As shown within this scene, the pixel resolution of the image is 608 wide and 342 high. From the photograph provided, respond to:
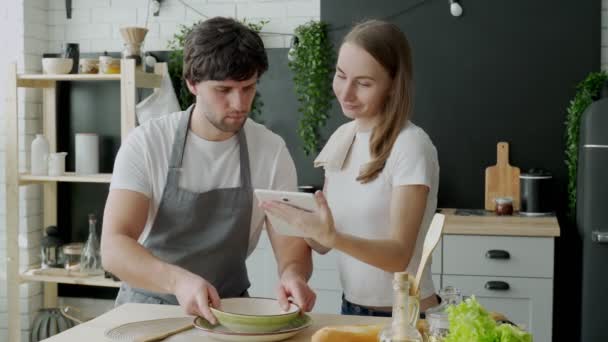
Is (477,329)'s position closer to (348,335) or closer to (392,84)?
(348,335)

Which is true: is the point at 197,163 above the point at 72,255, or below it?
above

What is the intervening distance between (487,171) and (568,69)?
0.71 m

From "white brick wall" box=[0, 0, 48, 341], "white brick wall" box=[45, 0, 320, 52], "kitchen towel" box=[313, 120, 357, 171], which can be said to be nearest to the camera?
"kitchen towel" box=[313, 120, 357, 171]

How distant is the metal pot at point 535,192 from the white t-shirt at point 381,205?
2.02 m

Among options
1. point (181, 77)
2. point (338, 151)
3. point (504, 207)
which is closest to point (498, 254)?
point (504, 207)

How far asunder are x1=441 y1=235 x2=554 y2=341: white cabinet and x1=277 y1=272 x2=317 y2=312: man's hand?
1994 millimetres

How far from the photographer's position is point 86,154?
16.5ft

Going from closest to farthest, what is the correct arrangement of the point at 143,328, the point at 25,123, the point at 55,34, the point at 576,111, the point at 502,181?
the point at 143,328, the point at 576,111, the point at 502,181, the point at 25,123, the point at 55,34

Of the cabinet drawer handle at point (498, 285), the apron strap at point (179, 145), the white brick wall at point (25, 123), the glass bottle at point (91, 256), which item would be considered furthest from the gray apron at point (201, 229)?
the white brick wall at point (25, 123)

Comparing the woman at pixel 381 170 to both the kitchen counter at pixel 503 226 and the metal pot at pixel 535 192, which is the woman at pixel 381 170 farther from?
the metal pot at pixel 535 192

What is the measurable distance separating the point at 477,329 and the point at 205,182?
124cm

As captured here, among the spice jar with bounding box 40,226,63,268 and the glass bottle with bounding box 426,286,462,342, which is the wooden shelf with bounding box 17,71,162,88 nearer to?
the spice jar with bounding box 40,226,63,268

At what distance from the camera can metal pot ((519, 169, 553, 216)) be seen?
4402 mm

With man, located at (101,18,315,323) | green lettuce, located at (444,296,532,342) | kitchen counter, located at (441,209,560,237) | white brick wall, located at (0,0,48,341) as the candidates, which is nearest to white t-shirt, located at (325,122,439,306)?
man, located at (101,18,315,323)
